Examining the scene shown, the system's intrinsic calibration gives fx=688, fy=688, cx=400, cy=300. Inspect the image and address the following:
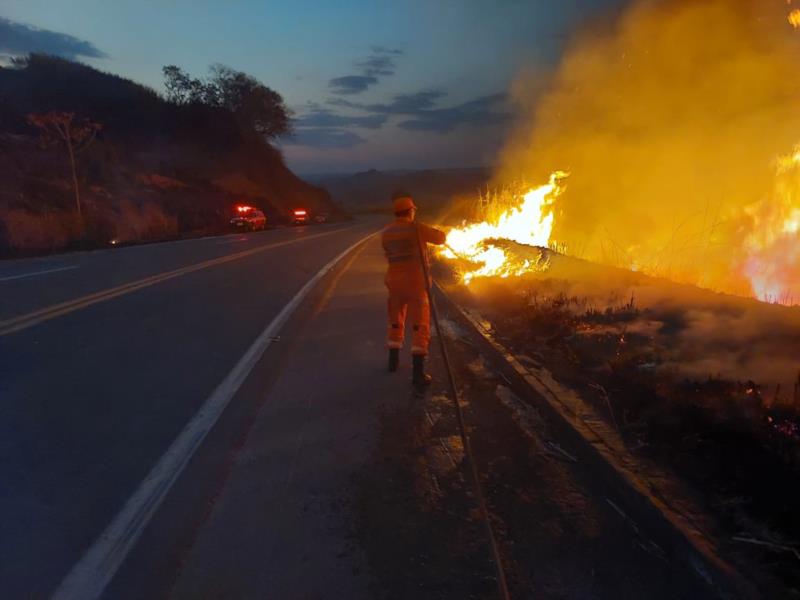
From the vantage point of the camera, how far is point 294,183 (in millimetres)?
72938

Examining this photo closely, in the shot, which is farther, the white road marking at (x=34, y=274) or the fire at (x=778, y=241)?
the white road marking at (x=34, y=274)

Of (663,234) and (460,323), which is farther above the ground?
(663,234)

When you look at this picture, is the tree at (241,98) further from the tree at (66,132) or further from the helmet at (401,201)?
the helmet at (401,201)

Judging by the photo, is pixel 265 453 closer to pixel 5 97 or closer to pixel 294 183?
pixel 5 97

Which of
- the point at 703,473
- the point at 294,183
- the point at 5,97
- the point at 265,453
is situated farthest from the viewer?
the point at 294,183

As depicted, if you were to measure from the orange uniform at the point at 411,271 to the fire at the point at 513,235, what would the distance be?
6.17 m

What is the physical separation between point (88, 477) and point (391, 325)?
3299 mm

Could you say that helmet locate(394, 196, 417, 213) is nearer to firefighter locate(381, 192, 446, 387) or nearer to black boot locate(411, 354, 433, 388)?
firefighter locate(381, 192, 446, 387)

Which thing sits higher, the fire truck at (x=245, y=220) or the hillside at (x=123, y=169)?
the hillside at (x=123, y=169)

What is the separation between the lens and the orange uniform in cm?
646

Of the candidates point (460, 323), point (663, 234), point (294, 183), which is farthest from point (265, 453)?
point (294, 183)

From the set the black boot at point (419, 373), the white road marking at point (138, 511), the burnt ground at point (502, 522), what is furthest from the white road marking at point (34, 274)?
the burnt ground at point (502, 522)

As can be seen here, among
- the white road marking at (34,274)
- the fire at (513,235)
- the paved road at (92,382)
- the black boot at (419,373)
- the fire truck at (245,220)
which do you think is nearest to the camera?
the paved road at (92,382)

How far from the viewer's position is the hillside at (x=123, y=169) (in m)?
27.0
